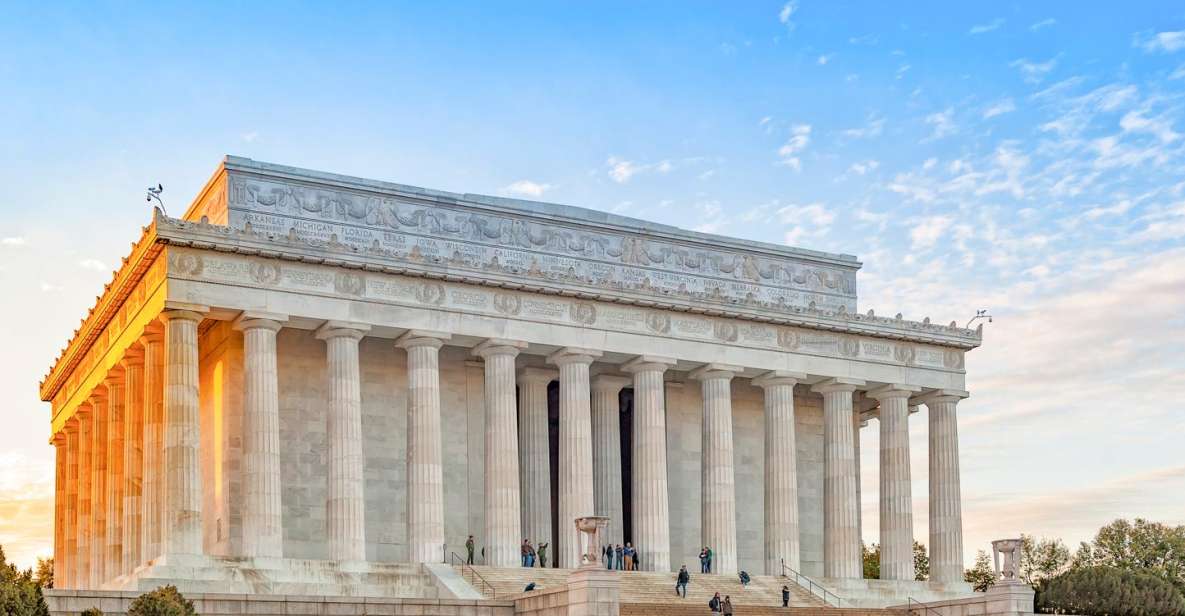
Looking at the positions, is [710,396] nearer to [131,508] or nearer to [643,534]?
[643,534]

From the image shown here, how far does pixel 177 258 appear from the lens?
5450 centimetres

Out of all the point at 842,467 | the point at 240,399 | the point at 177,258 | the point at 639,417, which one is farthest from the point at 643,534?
the point at 177,258

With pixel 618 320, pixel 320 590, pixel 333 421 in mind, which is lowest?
pixel 320 590

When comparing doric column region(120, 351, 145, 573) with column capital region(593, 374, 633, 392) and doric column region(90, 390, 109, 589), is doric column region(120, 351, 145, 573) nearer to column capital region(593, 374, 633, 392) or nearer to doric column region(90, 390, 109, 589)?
doric column region(90, 390, 109, 589)

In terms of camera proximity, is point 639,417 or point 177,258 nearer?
point 177,258

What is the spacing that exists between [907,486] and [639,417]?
521 inches

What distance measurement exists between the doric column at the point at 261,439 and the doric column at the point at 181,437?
1.83 metres

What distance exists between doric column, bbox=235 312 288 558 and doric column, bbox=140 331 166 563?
284 centimetres

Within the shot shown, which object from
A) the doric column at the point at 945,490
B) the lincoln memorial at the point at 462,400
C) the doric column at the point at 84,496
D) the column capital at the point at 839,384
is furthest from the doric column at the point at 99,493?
the doric column at the point at 945,490

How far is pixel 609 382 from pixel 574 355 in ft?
15.8

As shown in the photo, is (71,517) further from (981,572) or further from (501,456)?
(981,572)

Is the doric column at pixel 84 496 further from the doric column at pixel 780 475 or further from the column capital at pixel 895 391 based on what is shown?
the column capital at pixel 895 391

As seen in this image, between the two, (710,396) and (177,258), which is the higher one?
(177,258)

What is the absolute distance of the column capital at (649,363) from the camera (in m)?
63.4
